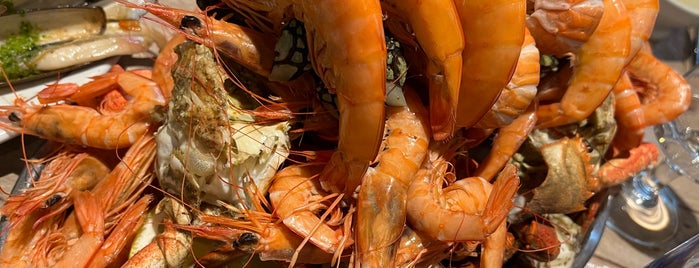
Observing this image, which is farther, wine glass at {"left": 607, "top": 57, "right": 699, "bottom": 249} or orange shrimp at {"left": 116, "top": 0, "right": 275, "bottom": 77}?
wine glass at {"left": 607, "top": 57, "right": 699, "bottom": 249}

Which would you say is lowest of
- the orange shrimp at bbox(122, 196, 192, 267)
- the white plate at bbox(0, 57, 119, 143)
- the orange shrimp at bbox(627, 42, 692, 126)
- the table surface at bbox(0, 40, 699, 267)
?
the table surface at bbox(0, 40, 699, 267)

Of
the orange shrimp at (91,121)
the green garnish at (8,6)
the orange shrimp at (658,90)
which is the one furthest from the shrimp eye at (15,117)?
the orange shrimp at (658,90)

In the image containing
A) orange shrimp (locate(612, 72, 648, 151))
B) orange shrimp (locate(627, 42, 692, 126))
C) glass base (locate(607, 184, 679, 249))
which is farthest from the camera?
glass base (locate(607, 184, 679, 249))

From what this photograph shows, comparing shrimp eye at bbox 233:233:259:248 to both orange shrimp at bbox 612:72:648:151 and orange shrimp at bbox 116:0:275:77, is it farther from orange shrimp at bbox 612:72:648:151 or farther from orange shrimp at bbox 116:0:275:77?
orange shrimp at bbox 612:72:648:151

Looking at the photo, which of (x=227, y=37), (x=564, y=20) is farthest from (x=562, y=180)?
(x=227, y=37)

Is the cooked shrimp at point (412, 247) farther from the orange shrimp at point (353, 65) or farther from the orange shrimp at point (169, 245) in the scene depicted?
the orange shrimp at point (169, 245)

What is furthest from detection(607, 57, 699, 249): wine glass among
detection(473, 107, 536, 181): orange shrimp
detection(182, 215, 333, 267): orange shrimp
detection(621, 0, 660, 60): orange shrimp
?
detection(182, 215, 333, 267): orange shrimp

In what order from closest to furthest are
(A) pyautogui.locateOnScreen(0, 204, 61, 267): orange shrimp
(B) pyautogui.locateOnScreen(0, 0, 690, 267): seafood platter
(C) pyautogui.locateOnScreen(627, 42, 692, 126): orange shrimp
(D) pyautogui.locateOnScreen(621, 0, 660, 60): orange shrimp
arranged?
(B) pyautogui.locateOnScreen(0, 0, 690, 267): seafood platter, (A) pyautogui.locateOnScreen(0, 204, 61, 267): orange shrimp, (D) pyautogui.locateOnScreen(621, 0, 660, 60): orange shrimp, (C) pyautogui.locateOnScreen(627, 42, 692, 126): orange shrimp

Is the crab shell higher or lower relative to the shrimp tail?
lower
